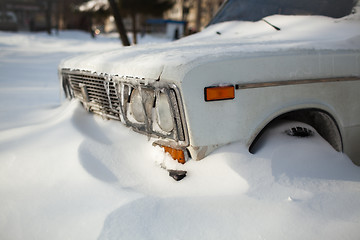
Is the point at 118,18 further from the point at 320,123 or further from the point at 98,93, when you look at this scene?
the point at 320,123

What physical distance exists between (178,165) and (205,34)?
6.30ft

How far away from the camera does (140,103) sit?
5.89ft

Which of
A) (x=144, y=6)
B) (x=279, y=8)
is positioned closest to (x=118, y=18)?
(x=279, y=8)

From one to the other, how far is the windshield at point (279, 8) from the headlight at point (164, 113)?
1.66 m

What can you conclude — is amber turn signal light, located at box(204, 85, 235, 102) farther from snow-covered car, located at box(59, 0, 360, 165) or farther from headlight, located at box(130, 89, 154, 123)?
headlight, located at box(130, 89, 154, 123)

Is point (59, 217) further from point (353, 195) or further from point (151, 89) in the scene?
point (353, 195)

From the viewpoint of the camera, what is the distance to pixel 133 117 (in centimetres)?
189

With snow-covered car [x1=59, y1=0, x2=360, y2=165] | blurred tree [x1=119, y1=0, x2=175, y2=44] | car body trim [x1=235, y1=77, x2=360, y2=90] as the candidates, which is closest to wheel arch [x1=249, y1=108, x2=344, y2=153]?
snow-covered car [x1=59, y1=0, x2=360, y2=165]

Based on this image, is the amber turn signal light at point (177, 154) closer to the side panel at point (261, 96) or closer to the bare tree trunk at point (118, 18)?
the side panel at point (261, 96)

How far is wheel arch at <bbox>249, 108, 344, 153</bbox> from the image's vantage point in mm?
1861

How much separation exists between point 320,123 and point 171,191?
3.83ft

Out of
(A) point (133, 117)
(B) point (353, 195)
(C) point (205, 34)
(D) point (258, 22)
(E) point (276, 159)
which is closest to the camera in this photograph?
(B) point (353, 195)

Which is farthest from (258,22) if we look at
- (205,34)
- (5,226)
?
(5,226)

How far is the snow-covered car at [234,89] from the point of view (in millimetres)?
1558
